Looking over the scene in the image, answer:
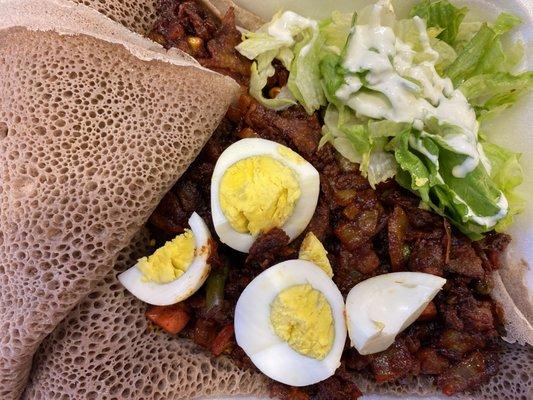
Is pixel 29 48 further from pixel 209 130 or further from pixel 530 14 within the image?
pixel 530 14

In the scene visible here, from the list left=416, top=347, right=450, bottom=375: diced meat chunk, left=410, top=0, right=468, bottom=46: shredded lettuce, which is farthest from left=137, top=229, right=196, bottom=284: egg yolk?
left=410, top=0, right=468, bottom=46: shredded lettuce

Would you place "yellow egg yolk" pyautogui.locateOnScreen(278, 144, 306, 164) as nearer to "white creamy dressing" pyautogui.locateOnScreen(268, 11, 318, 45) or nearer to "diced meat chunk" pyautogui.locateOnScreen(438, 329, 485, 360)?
"white creamy dressing" pyautogui.locateOnScreen(268, 11, 318, 45)

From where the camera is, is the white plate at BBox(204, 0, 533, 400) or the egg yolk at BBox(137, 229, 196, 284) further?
the white plate at BBox(204, 0, 533, 400)

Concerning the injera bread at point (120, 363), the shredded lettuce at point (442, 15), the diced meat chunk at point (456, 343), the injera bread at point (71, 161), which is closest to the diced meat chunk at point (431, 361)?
the diced meat chunk at point (456, 343)

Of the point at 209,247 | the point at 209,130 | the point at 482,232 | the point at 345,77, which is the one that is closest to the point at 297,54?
the point at 345,77

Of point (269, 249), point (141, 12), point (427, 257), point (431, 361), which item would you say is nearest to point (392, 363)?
point (431, 361)

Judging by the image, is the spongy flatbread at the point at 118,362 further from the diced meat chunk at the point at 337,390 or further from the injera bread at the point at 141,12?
the injera bread at the point at 141,12
